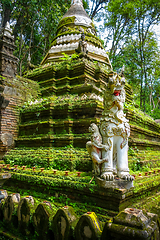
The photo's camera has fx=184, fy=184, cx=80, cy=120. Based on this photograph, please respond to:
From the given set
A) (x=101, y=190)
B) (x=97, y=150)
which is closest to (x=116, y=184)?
(x=101, y=190)

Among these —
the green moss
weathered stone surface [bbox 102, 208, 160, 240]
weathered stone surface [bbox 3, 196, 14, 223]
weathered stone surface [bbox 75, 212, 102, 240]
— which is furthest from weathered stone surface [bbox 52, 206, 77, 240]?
the green moss

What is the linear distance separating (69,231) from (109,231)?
0.64m

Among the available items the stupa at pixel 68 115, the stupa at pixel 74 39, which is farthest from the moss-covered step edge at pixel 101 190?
the stupa at pixel 74 39

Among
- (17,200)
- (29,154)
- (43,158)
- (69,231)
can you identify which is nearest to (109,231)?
(69,231)

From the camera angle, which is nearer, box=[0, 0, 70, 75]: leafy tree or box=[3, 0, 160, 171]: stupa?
box=[3, 0, 160, 171]: stupa

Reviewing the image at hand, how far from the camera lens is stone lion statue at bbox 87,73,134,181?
3.48 metres

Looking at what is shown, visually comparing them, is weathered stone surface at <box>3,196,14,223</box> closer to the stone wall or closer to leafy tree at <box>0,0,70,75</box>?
the stone wall

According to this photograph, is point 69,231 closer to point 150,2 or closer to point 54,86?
point 54,86

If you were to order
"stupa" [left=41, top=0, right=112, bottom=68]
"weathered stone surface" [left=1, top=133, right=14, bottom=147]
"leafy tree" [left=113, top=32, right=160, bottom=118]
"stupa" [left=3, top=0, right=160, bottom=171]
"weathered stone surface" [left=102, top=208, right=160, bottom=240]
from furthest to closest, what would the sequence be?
"leafy tree" [left=113, top=32, right=160, bottom=118] → "stupa" [left=41, top=0, right=112, bottom=68] → "weathered stone surface" [left=1, top=133, right=14, bottom=147] → "stupa" [left=3, top=0, right=160, bottom=171] → "weathered stone surface" [left=102, top=208, right=160, bottom=240]

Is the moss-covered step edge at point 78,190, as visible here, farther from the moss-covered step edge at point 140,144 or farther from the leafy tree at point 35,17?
the leafy tree at point 35,17

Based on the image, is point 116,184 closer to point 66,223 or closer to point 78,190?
point 78,190

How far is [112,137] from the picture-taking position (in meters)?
3.62

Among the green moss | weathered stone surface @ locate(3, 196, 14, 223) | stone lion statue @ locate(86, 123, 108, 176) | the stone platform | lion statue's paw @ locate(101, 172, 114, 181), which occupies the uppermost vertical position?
the green moss

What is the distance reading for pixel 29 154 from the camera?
6230mm
